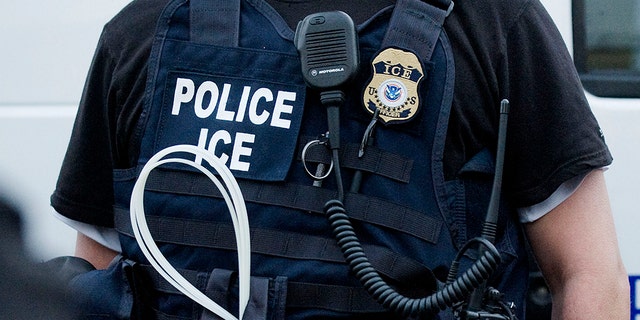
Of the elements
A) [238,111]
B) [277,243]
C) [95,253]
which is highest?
[238,111]

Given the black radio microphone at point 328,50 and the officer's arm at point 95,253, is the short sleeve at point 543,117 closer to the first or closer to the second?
the black radio microphone at point 328,50

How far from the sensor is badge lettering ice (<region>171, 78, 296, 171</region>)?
1576mm

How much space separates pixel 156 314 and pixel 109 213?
0.32 meters

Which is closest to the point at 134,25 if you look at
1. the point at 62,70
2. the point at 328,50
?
the point at 328,50

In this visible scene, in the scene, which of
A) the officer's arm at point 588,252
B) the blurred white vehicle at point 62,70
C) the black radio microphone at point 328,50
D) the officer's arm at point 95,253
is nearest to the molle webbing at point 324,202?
the black radio microphone at point 328,50

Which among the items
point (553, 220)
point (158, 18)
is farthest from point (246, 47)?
point (553, 220)

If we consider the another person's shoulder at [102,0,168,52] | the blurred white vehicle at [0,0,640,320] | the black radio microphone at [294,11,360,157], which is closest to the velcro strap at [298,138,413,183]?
the black radio microphone at [294,11,360,157]

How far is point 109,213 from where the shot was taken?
186cm

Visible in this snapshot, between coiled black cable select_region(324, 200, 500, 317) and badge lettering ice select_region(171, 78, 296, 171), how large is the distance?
0.20m

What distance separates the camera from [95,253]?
75.7 inches

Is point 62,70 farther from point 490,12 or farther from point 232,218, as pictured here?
point 490,12

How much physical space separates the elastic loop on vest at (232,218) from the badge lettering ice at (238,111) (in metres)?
0.04

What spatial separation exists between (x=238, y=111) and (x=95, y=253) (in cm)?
51

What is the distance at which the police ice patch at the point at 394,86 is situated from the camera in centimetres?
153
